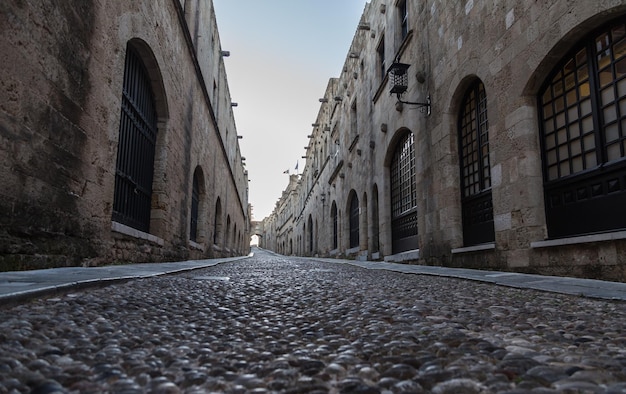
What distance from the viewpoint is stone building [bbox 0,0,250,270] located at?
3.68 metres

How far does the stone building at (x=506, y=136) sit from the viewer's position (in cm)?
498

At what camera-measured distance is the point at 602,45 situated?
5.11 meters

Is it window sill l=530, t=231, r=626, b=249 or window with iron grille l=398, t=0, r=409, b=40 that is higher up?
window with iron grille l=398, t=0, r=409, b=40

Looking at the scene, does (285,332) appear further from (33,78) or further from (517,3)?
(517,3)

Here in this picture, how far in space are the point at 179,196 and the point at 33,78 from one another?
6.32 m

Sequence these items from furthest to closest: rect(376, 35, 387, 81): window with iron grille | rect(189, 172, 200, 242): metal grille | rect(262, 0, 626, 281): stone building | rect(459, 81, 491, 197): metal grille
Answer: rect(376, 35, 387, 81): window with iron grille
rect(189, 172, 200, 242): metal grille
rect(459, 81, 491, 197): metal grille
rect(262, 0, 626, 281): stone building

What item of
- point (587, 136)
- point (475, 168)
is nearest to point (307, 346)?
point (587, 136)

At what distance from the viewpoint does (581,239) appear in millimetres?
4836

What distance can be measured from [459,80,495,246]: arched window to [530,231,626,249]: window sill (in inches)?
70.6

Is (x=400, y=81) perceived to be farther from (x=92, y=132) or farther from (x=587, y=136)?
(x=92, y=132)

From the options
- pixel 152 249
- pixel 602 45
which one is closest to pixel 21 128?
pixel 152 249

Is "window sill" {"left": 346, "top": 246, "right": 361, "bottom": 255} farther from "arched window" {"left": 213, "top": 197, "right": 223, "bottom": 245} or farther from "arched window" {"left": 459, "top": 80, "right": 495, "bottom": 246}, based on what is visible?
"arched window" {"left": 459, "top": 80, "right": 495, "bottom": 246}

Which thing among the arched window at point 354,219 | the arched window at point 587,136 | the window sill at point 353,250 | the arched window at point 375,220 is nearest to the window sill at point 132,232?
the arched window at point 587,136

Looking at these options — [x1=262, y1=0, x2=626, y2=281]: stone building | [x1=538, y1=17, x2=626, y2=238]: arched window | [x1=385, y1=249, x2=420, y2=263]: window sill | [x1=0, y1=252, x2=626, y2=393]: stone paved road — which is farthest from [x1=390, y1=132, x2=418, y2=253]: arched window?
[x1=0, y1=252, x2=626, y2=393]: stone paved road
